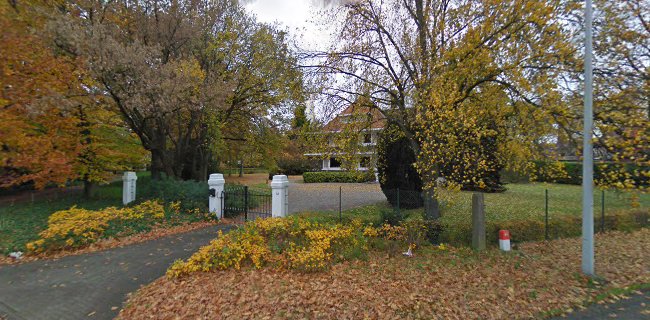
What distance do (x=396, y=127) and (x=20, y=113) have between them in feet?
35.0

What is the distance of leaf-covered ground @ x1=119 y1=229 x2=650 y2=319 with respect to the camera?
3818 mm

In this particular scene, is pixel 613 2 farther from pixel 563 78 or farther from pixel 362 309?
pixel 362 309

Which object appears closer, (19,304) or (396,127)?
(19,304)

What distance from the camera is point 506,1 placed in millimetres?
5273

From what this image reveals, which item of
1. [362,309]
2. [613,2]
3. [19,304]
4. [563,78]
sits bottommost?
[19,304]

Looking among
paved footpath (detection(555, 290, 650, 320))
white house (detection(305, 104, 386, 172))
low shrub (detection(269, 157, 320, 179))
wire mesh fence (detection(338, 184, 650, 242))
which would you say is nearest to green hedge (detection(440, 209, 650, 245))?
wire mesh fence (detection(338, 184, 650, 242))

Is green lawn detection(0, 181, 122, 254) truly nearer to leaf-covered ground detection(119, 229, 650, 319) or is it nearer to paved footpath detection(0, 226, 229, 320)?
paved footpath detection(0, 226, 229, 320)

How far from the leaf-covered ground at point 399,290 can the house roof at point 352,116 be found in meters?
3.52

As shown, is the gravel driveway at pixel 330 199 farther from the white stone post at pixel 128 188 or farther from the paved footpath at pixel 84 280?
the white stone post at pixel 128 188

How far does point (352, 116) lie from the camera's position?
24.9 feet

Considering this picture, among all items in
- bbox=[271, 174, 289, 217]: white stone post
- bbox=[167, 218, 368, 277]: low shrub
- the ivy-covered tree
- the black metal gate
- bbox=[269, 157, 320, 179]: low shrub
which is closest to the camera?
bbox=[167, 218, 368, 277]: low shrub

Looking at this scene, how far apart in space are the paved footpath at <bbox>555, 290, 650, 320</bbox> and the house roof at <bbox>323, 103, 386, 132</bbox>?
5.39 metres

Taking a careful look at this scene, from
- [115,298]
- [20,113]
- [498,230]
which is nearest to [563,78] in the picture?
[498,230]

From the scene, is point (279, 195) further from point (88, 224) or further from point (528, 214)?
point (528, 214)
